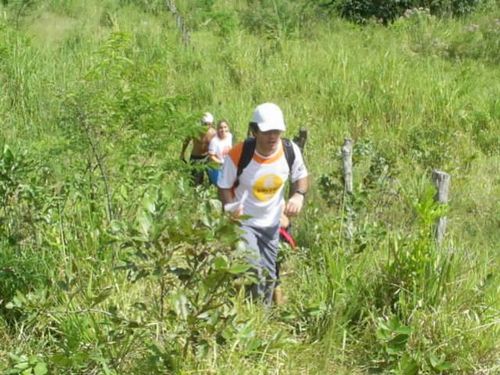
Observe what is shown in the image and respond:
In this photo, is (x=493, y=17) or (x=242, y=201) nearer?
(x=242, y=201)

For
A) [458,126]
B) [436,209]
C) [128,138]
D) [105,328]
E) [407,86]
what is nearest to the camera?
[105,328]

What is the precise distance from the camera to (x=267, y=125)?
3.97m

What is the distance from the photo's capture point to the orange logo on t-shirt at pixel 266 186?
4145 millimetres

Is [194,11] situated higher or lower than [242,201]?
higher

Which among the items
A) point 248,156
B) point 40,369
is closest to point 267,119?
point 248,156

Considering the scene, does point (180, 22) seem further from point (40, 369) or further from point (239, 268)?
point (239, 268)

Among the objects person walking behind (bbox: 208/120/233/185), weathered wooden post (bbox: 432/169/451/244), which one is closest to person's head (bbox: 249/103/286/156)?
weathered wooden post (bbox: 432/169/451/244)

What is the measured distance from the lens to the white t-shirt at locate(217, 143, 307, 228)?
414 centimetres

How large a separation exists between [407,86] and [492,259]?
18.2 ft

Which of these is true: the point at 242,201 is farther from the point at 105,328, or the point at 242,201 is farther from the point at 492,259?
the point at 492,259

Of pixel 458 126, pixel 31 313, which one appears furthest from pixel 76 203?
pixel 458 126

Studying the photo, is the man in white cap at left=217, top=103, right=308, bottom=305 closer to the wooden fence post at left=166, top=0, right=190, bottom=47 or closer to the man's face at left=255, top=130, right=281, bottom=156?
the man's face at left=255, top=130, right=281, bottom=156

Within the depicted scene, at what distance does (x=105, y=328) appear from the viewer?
3410mm

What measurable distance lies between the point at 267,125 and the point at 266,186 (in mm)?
395
